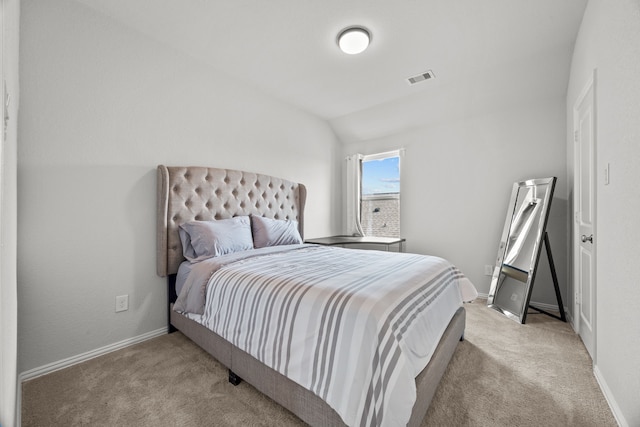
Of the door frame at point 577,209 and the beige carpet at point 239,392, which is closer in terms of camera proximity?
the beige carpet at point 239,392

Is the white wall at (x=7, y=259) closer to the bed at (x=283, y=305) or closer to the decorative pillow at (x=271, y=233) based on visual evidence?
the bed at (x=283, y=305)

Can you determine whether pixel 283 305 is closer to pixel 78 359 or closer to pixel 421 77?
pixel 78 359

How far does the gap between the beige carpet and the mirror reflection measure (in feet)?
2.14

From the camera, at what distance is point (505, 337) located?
2.32 meters

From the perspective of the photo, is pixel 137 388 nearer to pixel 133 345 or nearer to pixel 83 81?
pixel 133 345

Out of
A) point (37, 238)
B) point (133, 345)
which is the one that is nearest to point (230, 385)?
point (133, 345)

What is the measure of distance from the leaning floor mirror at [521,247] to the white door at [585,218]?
28 centimetres

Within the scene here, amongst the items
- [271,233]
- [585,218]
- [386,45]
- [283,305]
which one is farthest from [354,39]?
[585,218]

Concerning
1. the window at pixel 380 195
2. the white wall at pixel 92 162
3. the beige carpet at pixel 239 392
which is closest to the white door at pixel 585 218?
the beige carpet at pixel 239 392

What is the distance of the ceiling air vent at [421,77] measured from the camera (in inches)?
116

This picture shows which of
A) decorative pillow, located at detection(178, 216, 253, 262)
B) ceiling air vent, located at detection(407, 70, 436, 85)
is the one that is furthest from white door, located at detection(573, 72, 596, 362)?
decorative pillow, located at detection(178, 216, 253, 262)

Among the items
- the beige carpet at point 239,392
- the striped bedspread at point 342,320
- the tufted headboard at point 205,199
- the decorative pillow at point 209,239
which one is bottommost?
the beige carpet at point 239,392

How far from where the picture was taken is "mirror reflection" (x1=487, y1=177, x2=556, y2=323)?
266 centimetres

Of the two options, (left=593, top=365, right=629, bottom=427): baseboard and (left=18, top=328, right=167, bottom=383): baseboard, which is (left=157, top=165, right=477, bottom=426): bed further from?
(left=593, top=365, right=629, bottom=427): baseboard
